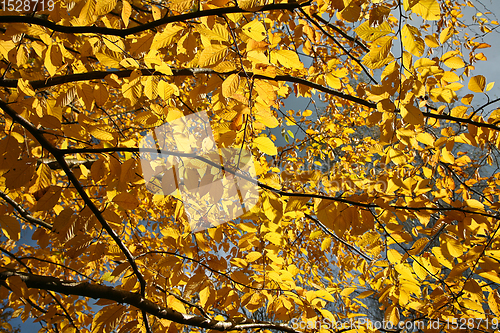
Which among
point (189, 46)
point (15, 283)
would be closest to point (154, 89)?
point (189, 46)

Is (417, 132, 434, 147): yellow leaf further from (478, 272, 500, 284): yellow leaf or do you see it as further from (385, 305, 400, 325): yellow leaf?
(385, 305, 400, 325): yellow leaf

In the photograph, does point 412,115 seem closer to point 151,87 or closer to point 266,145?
point 266,145

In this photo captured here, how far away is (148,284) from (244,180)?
2.71ft

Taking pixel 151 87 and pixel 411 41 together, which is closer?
pixel 411 41

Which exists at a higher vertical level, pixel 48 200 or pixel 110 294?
pixel 48 200

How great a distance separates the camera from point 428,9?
0.80 metres

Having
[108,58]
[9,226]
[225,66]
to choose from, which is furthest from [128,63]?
[9,226]

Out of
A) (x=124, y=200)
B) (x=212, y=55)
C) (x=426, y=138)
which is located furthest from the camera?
(x=426, y=138)

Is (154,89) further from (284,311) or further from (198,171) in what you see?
(284,311)

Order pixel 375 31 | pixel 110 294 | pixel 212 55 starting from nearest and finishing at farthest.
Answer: pixel 212 55, pixel 375 31, pixel 110 294

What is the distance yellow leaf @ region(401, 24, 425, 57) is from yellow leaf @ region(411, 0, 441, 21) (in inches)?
2.0

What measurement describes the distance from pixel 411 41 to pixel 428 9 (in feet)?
0.33

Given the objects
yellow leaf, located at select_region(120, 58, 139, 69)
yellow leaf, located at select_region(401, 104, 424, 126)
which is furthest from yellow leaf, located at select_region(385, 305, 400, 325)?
yellow leaf, located at select_region(120, 58, 139, 69)

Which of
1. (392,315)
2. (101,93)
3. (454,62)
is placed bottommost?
(392,315)
